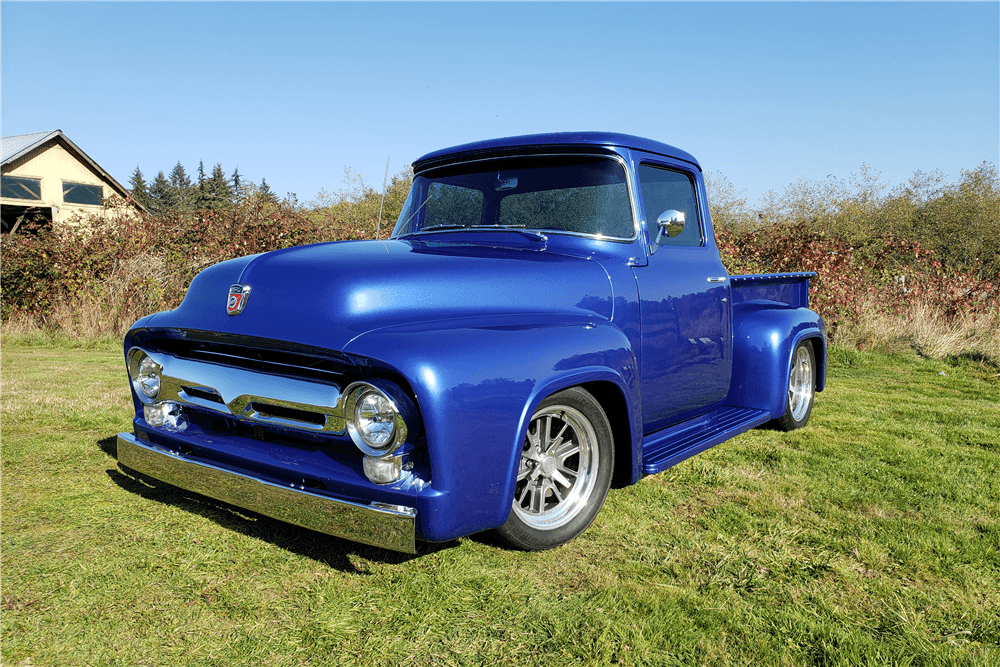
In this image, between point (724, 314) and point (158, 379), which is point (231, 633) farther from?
point (724, 314)

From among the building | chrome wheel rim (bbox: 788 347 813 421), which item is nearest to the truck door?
chrome wheel rim (bbox: 788 347 813 421)

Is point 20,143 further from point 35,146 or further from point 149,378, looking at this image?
point 149,378

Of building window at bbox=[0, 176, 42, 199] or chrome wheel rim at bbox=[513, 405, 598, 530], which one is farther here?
building window at bbox=[0, 176, 42, 199]

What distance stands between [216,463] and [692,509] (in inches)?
93.6

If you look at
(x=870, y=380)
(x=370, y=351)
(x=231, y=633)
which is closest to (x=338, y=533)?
(x=231, y=633)

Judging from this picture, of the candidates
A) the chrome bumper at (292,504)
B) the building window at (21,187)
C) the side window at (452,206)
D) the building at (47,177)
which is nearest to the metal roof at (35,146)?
the building at (47,177)

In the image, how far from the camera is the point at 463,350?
260 cm

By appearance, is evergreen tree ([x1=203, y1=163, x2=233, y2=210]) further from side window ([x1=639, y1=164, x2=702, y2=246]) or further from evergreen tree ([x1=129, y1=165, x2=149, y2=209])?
side window ([x1=639, y1=164, x2=702, y2=246])

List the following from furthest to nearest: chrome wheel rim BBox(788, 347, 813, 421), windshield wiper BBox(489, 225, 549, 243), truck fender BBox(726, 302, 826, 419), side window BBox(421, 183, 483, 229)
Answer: chrome wheel rim BBox(788, 347, 813, 421)
truck fender BBox(726, 302, 826, 419)
side window BBox(421, 183, 483, 229)
windshield wiper BBox(489, 225, 549, 243)

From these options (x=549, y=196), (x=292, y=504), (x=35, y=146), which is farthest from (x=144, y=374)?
(x=35, y=146)

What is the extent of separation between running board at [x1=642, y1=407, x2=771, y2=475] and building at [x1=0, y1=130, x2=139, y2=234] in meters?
31.8

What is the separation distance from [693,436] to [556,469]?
4.15 feet

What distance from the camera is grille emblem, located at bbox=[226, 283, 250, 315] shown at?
298 cm

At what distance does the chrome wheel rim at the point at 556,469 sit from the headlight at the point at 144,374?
1.80 m
